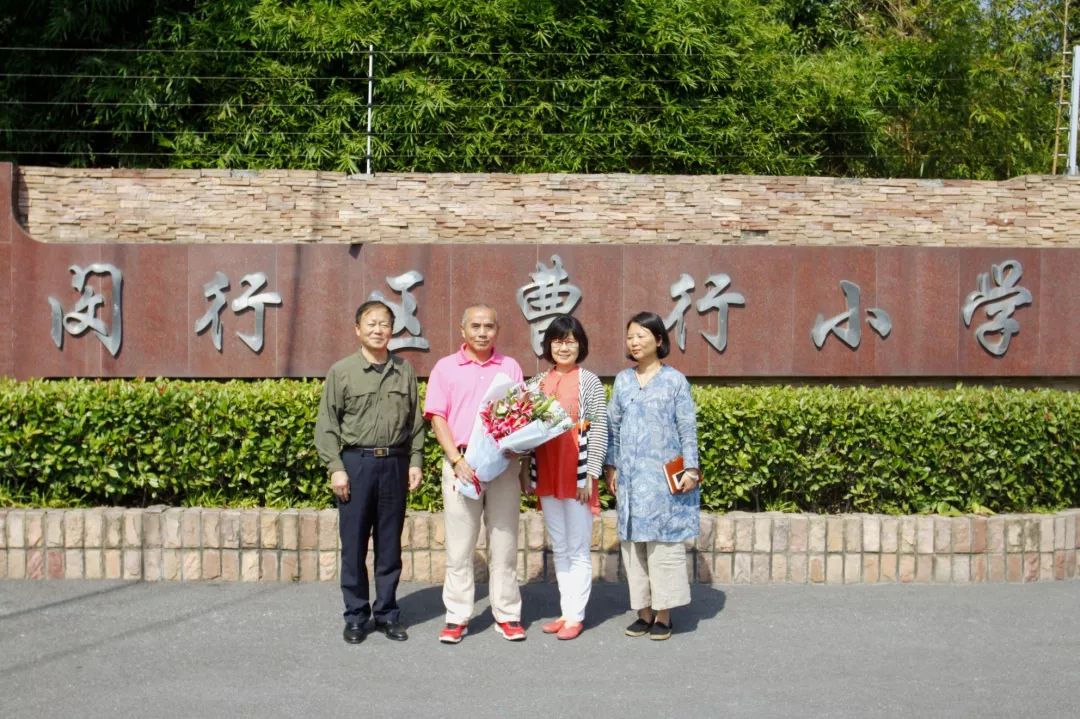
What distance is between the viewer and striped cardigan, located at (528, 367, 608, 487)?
4.05 metres

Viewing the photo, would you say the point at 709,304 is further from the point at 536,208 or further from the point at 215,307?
the point at 215,307

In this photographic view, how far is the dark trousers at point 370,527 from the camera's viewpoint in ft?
13.0

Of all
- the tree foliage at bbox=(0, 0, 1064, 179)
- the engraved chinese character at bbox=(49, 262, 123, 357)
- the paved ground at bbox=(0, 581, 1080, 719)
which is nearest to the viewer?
the paved ground at bbox=(0, 581, 1080, 719)

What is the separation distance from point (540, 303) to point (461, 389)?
357 centimetres

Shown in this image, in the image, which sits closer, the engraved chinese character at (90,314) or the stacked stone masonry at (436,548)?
the stacked stone masonry at (436,548)

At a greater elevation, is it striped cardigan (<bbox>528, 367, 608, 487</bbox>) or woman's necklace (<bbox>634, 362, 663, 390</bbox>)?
woman's necklace (<bbox>634, 362, 663, 390</bbox>)

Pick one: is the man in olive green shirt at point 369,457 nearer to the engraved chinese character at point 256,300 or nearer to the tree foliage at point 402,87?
the engraved chinese character at point 256,300

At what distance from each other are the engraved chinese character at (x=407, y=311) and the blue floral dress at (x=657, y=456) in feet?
11.7

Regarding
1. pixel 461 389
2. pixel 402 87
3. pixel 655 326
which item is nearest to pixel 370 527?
pixel 461 389

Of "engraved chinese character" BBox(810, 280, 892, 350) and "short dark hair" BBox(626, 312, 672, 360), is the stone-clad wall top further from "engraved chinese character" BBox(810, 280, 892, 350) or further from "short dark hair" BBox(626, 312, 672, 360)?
"short dark hair" BBox(626, 312, 672, 360)

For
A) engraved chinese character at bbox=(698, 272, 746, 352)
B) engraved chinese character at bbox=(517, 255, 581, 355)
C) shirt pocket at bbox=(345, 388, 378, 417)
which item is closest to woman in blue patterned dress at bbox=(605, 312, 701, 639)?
shirt pocket at bbox=(345, 388, 378, 417)

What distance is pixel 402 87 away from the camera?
8.56 metres

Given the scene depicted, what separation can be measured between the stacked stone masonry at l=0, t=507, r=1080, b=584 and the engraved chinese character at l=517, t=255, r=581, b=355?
→ 9.34ft

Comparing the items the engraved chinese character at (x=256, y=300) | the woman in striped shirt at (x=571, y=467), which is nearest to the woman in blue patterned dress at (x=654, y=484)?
the woman in striped shirt at (x=571, y=467)
